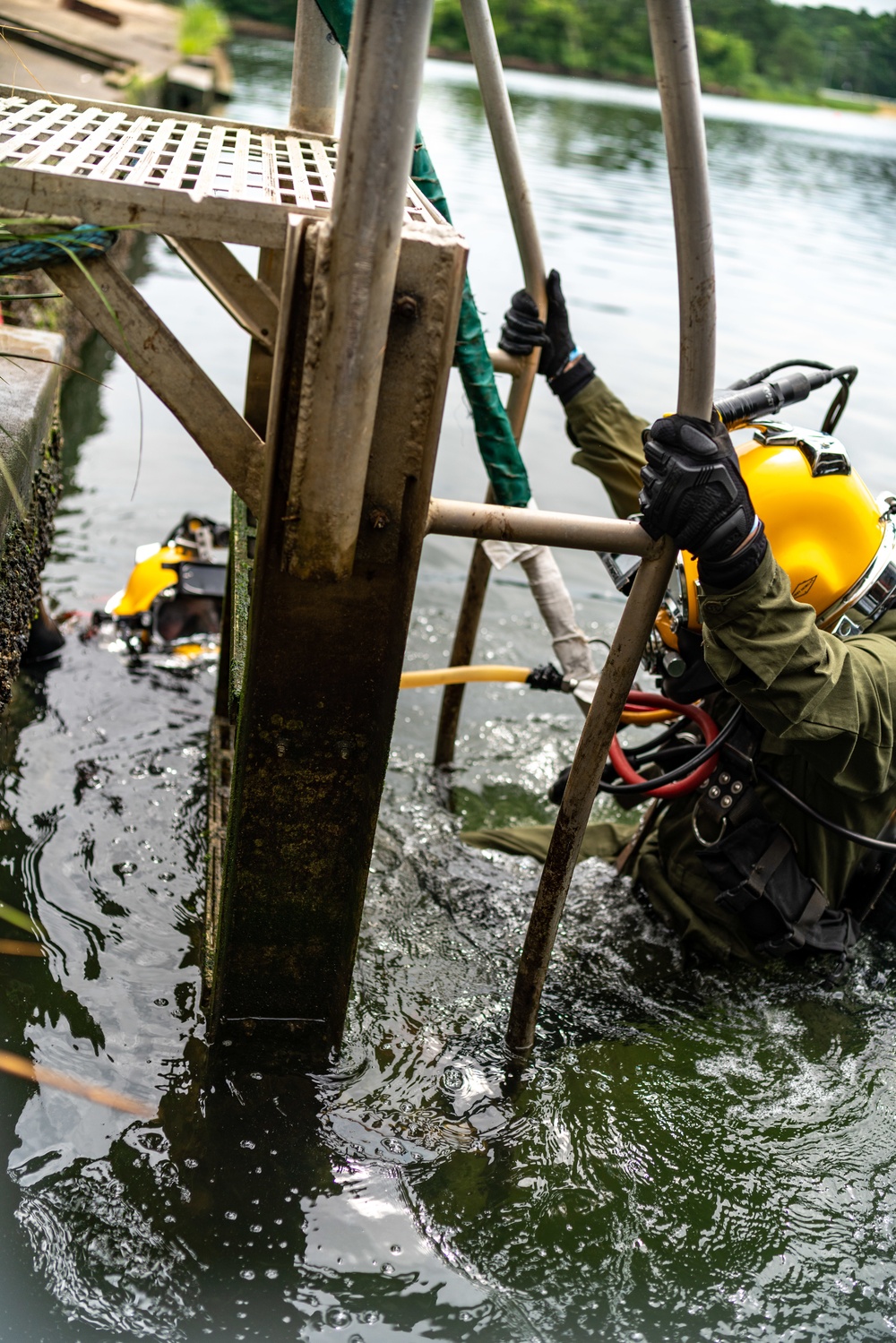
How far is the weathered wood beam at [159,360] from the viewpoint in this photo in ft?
6.81

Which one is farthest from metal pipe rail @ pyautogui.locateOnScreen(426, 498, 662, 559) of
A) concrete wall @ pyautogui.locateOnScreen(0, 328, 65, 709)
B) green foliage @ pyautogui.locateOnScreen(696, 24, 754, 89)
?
green foliage @ pyautogui.locateOnScreen(696, 24, 754, 89)

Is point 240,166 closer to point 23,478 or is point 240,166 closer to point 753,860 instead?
point 23,478

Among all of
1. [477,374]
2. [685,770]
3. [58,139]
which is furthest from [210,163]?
[685,770]

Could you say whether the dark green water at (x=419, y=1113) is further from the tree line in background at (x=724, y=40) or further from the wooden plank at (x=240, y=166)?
the tree line in background at (x=724, y=40)

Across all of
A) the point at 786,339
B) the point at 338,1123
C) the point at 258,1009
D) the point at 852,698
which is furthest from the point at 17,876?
the point at 786,339

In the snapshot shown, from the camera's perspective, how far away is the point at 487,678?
3641mm

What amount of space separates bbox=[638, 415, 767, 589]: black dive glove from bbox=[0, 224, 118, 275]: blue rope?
1.14 meters

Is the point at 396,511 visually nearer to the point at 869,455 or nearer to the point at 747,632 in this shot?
the point at 747,632

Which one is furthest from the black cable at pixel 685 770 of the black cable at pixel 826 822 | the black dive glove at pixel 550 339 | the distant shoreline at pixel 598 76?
the distant shoreline at pixel 598 76

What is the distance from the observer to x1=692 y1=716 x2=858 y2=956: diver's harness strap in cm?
303

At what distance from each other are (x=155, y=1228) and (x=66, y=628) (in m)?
3.32

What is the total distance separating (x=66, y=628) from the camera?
5137 mm

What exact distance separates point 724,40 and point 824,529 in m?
94.6

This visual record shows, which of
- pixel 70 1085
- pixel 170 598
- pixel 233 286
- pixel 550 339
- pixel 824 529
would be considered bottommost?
pixel 170 598
